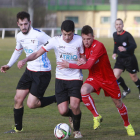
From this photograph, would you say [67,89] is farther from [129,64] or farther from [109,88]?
[129,64]

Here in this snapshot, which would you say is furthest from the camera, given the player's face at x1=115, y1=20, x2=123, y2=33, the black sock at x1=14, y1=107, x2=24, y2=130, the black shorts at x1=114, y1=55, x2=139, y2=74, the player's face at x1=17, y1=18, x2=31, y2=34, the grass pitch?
the black shorts at x1=114, y1=55, x2=139, y2=74

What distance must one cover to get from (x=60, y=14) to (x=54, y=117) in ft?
164

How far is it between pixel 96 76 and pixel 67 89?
1.72ft

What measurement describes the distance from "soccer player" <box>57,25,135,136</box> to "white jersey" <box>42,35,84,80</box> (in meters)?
0.12

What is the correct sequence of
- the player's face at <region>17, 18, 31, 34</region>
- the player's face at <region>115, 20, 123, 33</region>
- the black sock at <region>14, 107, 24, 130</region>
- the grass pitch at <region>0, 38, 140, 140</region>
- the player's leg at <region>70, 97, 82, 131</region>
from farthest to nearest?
the player's face at <region>115, 20, 123, 33</region>
the player's face at <region>17, 18, 31, 34</region>
the black sock at <region>14, 107, 24, 130</region>
the grass pitch at <region>0, 38, 140, 140</region>
the player's leg at <region>70, 97, 82, 131</region>

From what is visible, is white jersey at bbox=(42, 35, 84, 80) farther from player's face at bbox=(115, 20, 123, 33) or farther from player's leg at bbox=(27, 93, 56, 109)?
player's face at bbox=(115, 20, 123, 33)

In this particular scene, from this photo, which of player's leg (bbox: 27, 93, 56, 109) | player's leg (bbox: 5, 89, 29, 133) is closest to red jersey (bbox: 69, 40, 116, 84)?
player's leg (bbox: 27, 93, 56, 109)

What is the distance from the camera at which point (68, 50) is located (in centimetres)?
562

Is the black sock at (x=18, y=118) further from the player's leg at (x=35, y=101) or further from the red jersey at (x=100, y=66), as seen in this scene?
the red jersey at (x=100, y=66)

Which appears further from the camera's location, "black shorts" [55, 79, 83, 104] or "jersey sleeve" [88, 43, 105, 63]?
"black shorts" [55, 79, 83, 104]

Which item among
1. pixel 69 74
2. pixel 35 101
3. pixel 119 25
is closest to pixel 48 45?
pixel 69 74

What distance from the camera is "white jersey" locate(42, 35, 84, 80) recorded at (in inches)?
221

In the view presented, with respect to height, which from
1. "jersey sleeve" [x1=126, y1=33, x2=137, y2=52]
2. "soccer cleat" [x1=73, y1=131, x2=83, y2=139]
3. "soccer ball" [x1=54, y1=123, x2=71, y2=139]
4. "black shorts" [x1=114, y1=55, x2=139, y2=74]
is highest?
"jersey sleeve" [x1=126, y1=33, x2=137, y2=52]

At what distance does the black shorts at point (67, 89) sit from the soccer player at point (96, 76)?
0.12 meters
